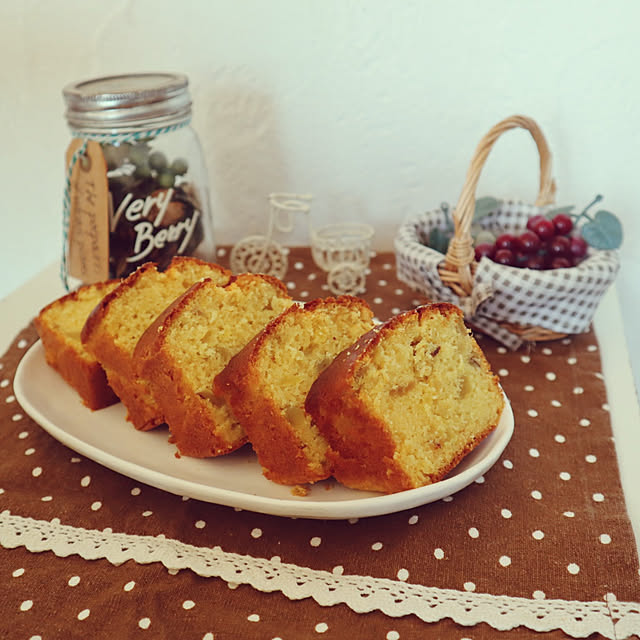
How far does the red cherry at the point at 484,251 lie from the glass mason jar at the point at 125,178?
0.71m

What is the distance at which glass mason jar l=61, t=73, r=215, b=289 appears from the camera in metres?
1.62

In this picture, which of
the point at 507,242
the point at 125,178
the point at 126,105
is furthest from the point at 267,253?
the point at 507,242

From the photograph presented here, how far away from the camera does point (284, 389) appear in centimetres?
113

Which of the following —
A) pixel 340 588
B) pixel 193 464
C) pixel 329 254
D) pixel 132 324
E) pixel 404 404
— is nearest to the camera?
pixel 340 588

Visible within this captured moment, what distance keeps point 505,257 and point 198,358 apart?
777mm

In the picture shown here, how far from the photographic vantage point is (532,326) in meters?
1.57

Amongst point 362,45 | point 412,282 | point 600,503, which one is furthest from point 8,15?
point 600,503

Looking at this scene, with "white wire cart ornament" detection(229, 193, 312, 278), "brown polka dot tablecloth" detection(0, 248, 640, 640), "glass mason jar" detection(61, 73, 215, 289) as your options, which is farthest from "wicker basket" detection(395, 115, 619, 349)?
"glass mason jar" detection(61, 73, 215, 289)

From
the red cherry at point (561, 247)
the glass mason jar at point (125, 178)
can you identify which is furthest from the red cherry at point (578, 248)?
the glass mason jar at point (125, 178)

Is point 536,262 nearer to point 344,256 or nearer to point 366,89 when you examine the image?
point 344,256

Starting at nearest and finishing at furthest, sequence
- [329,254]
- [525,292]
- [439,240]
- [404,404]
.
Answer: [404,404]
[525,292]
[439,240]
[329,254]

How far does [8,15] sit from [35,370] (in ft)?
4.14

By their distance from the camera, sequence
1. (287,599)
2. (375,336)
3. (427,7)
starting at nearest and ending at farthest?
(287,599) < (375,336) < (427,7)

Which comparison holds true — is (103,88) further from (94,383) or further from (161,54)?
(94,383)
